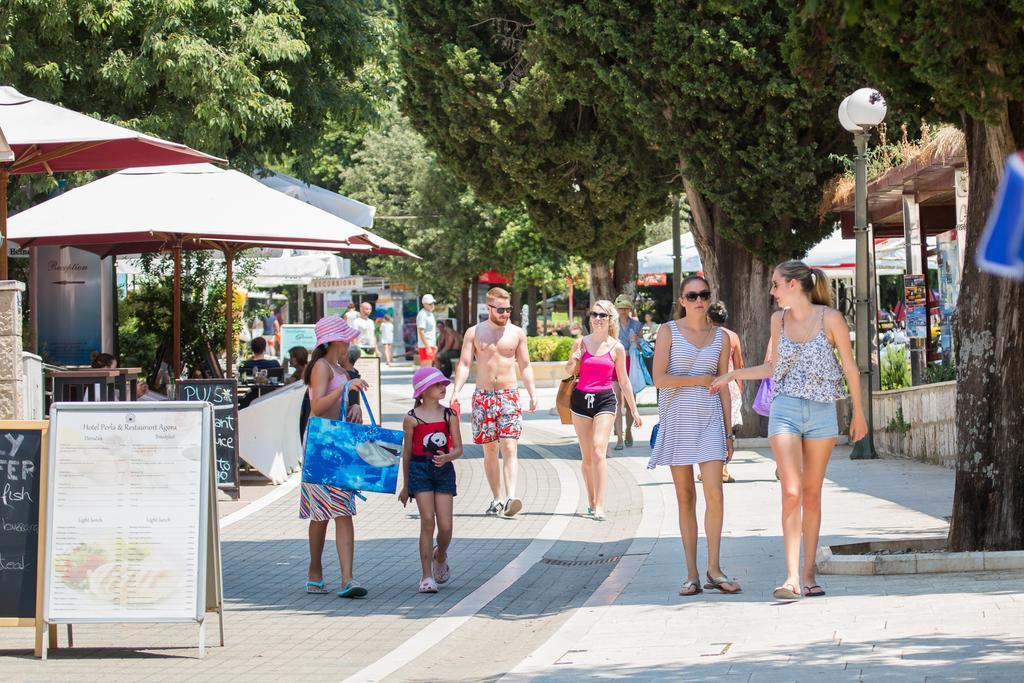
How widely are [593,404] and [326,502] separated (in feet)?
12.6

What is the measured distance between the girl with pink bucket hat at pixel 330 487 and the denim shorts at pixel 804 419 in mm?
2467

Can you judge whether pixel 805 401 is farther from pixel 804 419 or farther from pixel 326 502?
pixel 326 502

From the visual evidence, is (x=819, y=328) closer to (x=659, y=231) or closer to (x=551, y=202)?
(x=551, y=202)

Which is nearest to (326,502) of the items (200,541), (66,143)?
(200,541)

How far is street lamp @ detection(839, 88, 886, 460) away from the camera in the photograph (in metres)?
14.3

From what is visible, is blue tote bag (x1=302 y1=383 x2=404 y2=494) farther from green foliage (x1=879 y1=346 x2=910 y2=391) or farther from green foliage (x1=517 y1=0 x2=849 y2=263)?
green foliage (x1=879 y1=346 x2=910 y2=391)

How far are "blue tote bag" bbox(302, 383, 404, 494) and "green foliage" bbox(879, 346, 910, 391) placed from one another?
9.67 m

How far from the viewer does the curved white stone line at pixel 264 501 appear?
12328 mm

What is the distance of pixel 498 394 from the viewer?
1202 centimetres

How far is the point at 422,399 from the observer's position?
355 inches

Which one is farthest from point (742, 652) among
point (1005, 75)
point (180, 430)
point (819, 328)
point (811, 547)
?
point (1005, 75)

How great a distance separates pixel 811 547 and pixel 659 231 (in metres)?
42.6

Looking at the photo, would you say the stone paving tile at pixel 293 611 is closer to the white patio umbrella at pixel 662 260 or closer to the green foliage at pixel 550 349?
the white patio umbrella at pixel 662 260

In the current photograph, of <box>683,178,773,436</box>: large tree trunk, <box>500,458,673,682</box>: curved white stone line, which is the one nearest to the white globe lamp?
<box>683,178,773,436</box>: large tree trunk
